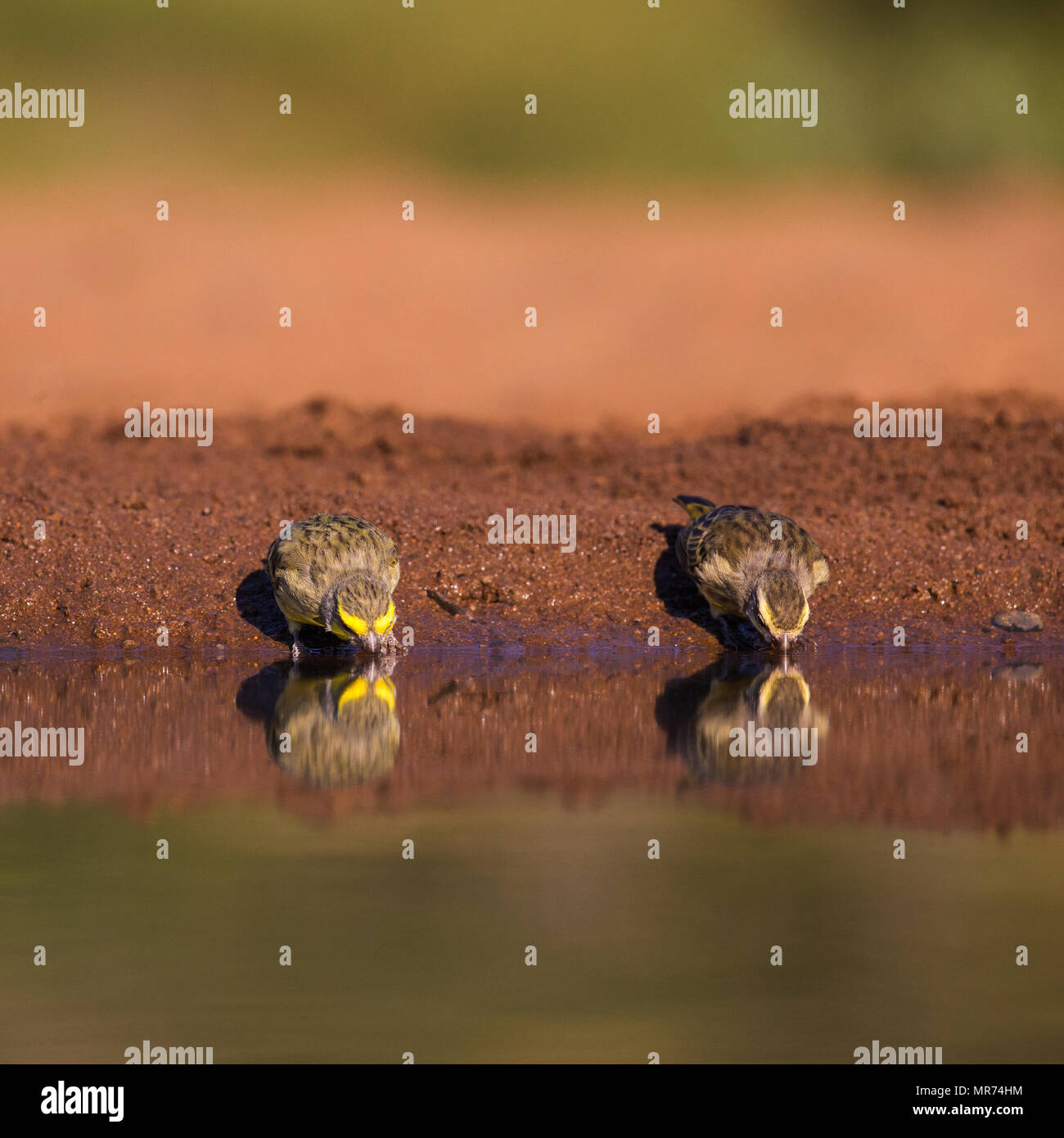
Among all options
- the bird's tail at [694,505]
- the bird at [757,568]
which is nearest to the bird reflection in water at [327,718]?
the bird at [757,568]

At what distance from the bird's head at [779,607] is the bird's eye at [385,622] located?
117 inches

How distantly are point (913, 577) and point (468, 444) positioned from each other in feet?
26.6

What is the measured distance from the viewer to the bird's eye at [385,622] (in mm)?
13073

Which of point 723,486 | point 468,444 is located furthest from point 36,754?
point 468,444

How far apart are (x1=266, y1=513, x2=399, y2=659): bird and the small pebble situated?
215 inches

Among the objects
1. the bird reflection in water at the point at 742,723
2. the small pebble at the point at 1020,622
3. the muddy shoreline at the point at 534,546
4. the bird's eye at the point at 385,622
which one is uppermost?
the muddy shoreline at the point at 534,546

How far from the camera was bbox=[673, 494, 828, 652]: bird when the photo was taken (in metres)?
13.4

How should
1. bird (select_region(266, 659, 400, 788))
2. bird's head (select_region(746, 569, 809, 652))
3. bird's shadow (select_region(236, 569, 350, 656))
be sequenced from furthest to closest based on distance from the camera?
1. bird's shadow (select_region(236, 569, 350, 656))
2. bird's head (select_region(746, 569, 809, 652))
3. bird (select_region(266, 659, 400, 788))

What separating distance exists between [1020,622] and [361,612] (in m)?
5.98

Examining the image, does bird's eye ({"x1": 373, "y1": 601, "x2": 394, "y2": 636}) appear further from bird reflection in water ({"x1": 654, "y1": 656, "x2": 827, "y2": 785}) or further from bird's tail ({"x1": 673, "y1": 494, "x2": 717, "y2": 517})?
bird's tail ({"x1": 673, "y1": 494, "x2": 717, "y2": 517})

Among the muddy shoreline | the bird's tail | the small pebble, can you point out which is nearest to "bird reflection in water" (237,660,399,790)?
the muddy shoreline

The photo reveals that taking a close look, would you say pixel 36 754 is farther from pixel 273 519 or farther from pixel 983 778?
pixel 273 519

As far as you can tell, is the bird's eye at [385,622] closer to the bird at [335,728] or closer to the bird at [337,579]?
the bird at [337,579]

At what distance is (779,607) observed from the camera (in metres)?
13.4
